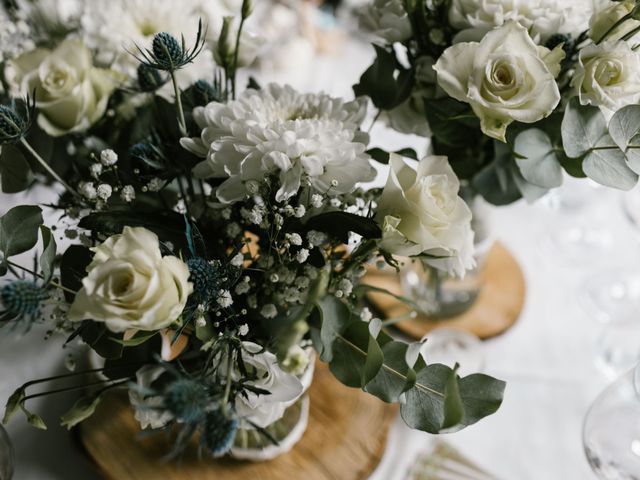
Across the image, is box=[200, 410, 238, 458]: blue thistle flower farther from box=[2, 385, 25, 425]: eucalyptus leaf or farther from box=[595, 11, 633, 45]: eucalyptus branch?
box=[595, 11, 633, 45]: eucalyptus branch

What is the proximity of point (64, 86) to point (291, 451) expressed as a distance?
16.1 inches

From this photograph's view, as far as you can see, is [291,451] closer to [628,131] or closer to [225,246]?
[225,246]

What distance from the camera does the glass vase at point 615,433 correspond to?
55cm

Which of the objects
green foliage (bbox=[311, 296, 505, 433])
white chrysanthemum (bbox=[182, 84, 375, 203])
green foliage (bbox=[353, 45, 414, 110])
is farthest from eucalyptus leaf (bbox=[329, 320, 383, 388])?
green foliage (bbox=[353, 45, 414, 110])

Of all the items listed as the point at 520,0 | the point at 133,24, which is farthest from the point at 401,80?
the point at 133,24

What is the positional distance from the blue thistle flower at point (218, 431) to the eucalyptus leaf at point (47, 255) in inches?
5.9

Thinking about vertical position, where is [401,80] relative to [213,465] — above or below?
above

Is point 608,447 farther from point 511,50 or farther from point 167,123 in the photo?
point 167,123

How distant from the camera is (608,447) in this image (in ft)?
1.89

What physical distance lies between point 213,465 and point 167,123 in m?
0.33

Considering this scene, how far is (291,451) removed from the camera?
1.95ft

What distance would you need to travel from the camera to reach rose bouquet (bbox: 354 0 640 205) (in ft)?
1.34

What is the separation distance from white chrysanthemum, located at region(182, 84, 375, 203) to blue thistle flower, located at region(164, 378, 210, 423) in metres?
0.13

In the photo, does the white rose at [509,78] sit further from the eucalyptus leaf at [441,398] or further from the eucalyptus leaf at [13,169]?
the eucalyptus leaf at [13,169]
